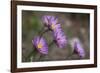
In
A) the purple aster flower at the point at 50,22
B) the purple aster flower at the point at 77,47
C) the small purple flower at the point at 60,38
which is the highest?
the purple aster flower at the point at 50,22

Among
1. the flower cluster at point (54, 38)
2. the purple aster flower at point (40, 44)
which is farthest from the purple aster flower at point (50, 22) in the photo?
the purple aster flower at point (40, 44)

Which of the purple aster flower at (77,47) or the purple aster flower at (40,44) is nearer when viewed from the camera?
the purple aster flower at (40,44)

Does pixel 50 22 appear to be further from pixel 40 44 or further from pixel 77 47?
pixel 77 47

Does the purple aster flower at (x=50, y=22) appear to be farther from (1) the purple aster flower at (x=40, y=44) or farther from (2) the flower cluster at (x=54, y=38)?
(1) the purple aster flower at (x=40, y=44)

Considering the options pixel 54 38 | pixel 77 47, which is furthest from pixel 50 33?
pixel 77 47

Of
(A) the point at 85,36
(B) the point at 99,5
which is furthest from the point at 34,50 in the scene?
(B) the point at 99,5

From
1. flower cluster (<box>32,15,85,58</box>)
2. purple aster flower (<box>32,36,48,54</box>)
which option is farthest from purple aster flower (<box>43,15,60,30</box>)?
purple aster flower (<box>32,36,48,54</box>)

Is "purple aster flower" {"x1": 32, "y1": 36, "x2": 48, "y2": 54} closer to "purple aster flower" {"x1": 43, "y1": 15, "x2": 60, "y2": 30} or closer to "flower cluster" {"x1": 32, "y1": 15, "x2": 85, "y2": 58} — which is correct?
"flower cluster" {"x1": 32, "y1": 15, "x2": 85, "y2": 58}
